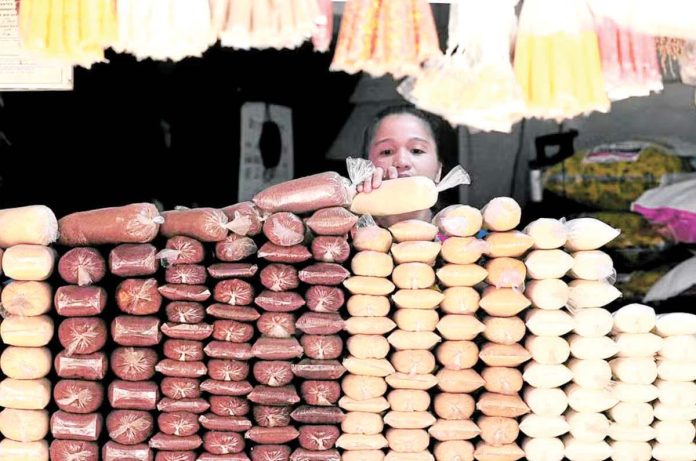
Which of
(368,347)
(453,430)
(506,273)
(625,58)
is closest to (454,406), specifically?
(453,430)

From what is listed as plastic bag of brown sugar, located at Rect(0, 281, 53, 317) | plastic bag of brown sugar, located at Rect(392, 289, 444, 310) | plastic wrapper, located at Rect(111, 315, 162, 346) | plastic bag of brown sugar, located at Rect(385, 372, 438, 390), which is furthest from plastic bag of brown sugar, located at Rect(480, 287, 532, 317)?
plastic bag of brown sugar, located at Rect(0, 281, 53, 317)

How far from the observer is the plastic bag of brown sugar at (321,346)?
2145mm

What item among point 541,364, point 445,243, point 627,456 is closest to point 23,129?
point 445,243

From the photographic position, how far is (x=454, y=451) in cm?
215

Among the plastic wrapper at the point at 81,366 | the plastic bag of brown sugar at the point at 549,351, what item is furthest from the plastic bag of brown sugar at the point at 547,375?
the plastic wrapper at the point at 81,366

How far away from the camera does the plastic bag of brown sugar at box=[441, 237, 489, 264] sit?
7.16ft

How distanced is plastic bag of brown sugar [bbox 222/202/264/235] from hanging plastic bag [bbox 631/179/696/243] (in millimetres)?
1968

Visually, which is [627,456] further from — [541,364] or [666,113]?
[666,113]

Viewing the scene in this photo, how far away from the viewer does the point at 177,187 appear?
3398 millimetres

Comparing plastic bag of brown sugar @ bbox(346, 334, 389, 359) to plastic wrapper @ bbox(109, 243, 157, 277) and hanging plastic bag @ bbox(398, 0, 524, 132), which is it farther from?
hanging plastic bag @ bbox(398, 0, 524, 132)

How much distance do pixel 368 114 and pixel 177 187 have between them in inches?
33.2

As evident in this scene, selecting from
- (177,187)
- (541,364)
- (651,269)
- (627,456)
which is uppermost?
(177,187)

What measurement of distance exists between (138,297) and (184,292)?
119 millimetres

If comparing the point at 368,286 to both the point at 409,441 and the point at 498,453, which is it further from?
the point at 498,453
